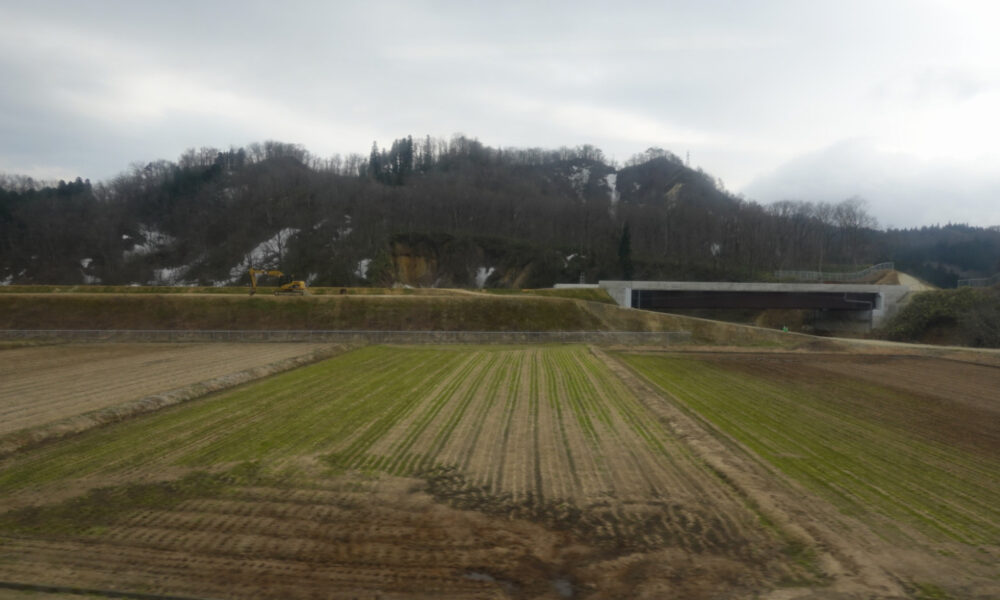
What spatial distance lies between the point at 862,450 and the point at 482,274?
84.3 meters

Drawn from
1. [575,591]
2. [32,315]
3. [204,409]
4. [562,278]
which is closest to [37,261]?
[32,315]

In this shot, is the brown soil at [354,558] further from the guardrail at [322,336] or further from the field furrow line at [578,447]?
the guardrail at [322,336]

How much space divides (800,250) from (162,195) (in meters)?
166

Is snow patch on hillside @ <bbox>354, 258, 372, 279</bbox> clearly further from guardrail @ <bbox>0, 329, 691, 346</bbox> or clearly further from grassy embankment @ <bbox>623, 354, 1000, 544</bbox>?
grassy embankment @ <bbox>623, 354, 1000, 544</bbox>

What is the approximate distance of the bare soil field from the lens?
691 inches

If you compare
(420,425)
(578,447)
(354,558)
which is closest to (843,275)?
(578,447)

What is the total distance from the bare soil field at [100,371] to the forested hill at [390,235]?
53.2 m

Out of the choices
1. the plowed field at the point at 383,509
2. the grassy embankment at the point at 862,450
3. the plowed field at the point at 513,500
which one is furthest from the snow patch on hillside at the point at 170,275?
the grassy embankment at the point at 862,450

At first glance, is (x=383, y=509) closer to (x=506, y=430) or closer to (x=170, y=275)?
(x=506, y=430)

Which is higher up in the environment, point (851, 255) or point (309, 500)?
point (851, 255)

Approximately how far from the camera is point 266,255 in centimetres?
10112

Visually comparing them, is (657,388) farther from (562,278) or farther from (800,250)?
(800,250)

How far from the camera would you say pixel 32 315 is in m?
45.3

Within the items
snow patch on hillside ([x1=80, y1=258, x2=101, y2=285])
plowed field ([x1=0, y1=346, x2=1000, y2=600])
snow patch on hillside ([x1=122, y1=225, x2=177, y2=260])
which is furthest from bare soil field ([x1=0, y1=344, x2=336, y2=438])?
snow patch on hillside ([x1=122, y1=225, x2=177, y2=260])
